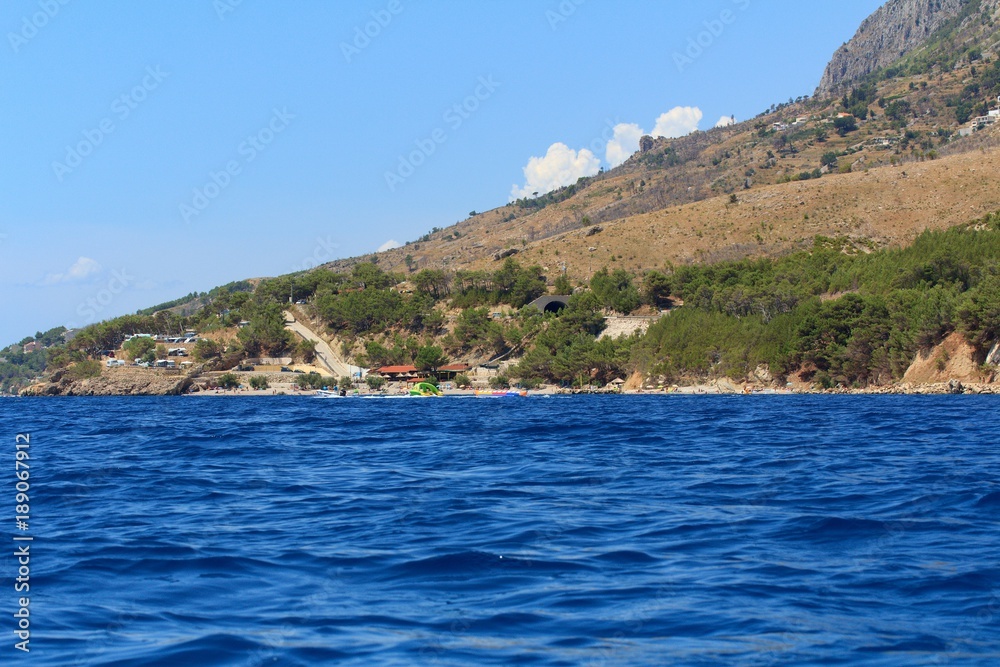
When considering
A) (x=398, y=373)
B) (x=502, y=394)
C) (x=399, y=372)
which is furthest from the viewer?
(x=398, y=373)

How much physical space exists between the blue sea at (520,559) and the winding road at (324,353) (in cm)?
9125

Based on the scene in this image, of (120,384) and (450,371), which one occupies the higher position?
(120,384)

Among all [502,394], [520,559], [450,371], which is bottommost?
[502,394]

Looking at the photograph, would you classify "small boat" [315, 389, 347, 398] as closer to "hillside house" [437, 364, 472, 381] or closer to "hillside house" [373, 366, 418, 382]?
"hillside house" [373, 366, 418, 382]

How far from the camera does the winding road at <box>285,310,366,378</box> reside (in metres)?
115

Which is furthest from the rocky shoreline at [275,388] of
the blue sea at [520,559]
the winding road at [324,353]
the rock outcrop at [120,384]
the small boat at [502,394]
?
the blue sea at [520,559]

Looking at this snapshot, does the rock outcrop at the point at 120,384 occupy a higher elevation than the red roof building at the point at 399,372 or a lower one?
higher

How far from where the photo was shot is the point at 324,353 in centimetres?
12138

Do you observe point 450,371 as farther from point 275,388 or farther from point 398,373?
point 275,388

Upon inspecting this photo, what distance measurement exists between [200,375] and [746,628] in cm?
11656

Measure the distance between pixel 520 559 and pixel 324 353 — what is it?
4398 inches

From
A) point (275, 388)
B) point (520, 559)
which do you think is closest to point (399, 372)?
point (275, 388)

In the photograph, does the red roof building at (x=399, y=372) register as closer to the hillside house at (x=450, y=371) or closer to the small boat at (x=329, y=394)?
the hillside house at (x=450, y=371)

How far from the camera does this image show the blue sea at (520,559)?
343 inches
